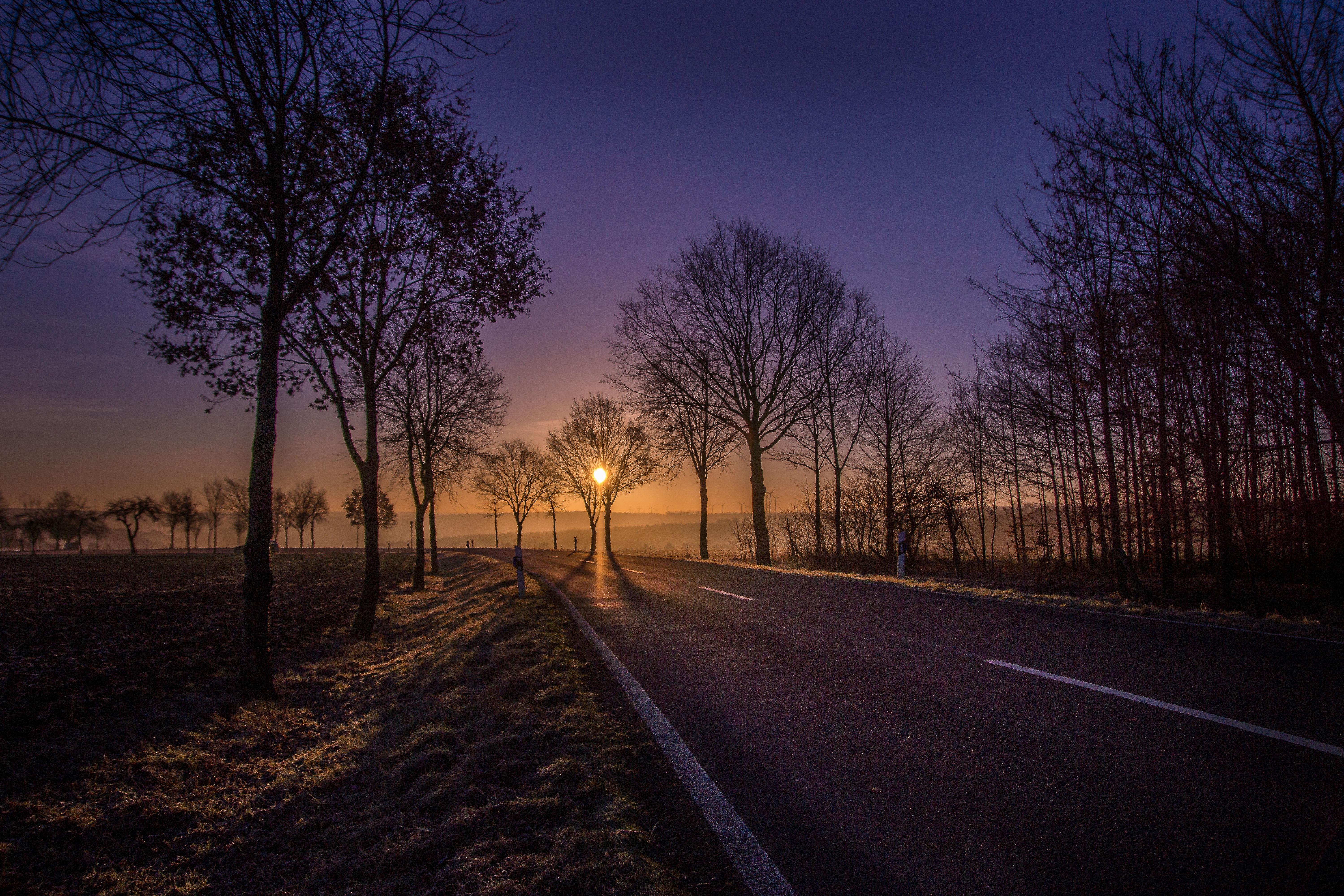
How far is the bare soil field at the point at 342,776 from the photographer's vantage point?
2639mm

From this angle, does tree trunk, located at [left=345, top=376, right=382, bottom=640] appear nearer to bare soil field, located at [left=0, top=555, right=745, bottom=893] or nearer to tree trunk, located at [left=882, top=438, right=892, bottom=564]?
bare soil field, located at [left=0, top=555, right=745, bottom=893]

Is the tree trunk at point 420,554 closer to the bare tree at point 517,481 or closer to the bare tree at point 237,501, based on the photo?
the bare tree at point 517,481

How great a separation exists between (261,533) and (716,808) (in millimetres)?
6177

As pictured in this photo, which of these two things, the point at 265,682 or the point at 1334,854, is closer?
the point at 1334,854

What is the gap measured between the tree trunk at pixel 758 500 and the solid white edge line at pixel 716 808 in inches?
661

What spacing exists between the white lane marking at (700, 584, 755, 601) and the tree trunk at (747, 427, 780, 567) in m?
9.53

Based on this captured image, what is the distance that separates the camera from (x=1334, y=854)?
2.09 m

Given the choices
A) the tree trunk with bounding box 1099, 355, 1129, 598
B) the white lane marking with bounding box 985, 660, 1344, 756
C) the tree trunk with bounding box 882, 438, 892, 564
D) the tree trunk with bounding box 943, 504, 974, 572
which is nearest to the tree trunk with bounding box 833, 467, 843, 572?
the tree trunk with bounding box 882, 438, 892, 564

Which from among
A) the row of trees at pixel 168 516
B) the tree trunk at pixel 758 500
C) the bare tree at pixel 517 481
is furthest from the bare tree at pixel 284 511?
the tree trunk at pixel 758 500

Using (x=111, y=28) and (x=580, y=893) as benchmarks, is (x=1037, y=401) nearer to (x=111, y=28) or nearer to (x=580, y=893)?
(x=580, y=893)

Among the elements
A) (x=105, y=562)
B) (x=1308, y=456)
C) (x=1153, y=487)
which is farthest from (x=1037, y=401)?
(x=105, y=562)

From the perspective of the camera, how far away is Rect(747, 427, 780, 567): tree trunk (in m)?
21.4

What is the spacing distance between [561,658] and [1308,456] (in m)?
12.0

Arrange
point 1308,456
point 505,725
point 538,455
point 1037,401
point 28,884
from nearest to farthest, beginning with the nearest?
point 28,884 < point 505,725 < point 1308,456 < point 1037,401 < point 538,455
